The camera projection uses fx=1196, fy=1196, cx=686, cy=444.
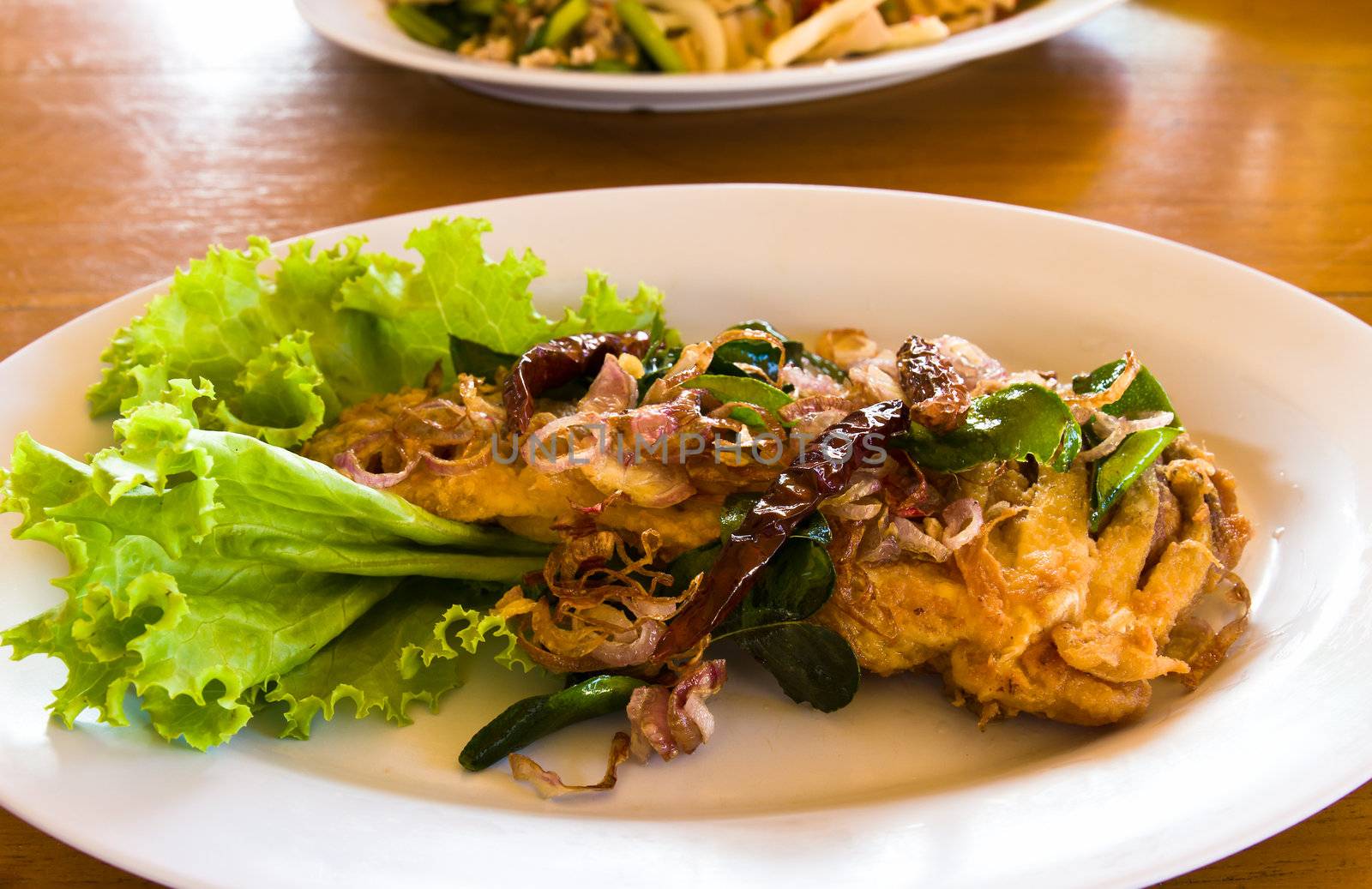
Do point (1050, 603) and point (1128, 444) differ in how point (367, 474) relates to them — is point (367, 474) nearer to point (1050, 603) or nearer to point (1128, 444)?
point (1050, 603)

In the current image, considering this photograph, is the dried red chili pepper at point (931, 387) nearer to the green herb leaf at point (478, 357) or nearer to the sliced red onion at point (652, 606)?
the sliced red onion at point (652, 606)

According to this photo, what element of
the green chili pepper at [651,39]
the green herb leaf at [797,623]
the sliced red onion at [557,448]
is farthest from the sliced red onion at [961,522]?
the green chili pepper at [651,39]

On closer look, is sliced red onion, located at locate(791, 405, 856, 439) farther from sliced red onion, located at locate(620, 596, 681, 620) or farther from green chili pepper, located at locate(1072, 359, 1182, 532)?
green chili pepper, located at locate(1072, 359, 1182, 532)

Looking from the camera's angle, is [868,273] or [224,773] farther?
[868,273]

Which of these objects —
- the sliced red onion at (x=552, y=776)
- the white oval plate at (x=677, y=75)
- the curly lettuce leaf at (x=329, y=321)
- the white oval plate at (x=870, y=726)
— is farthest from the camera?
the white oval plate at (x=677, y=75)

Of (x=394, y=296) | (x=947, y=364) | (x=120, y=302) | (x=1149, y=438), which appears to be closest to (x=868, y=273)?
(x=947, y=364)

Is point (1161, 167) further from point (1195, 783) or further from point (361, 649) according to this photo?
point (361, 649)
